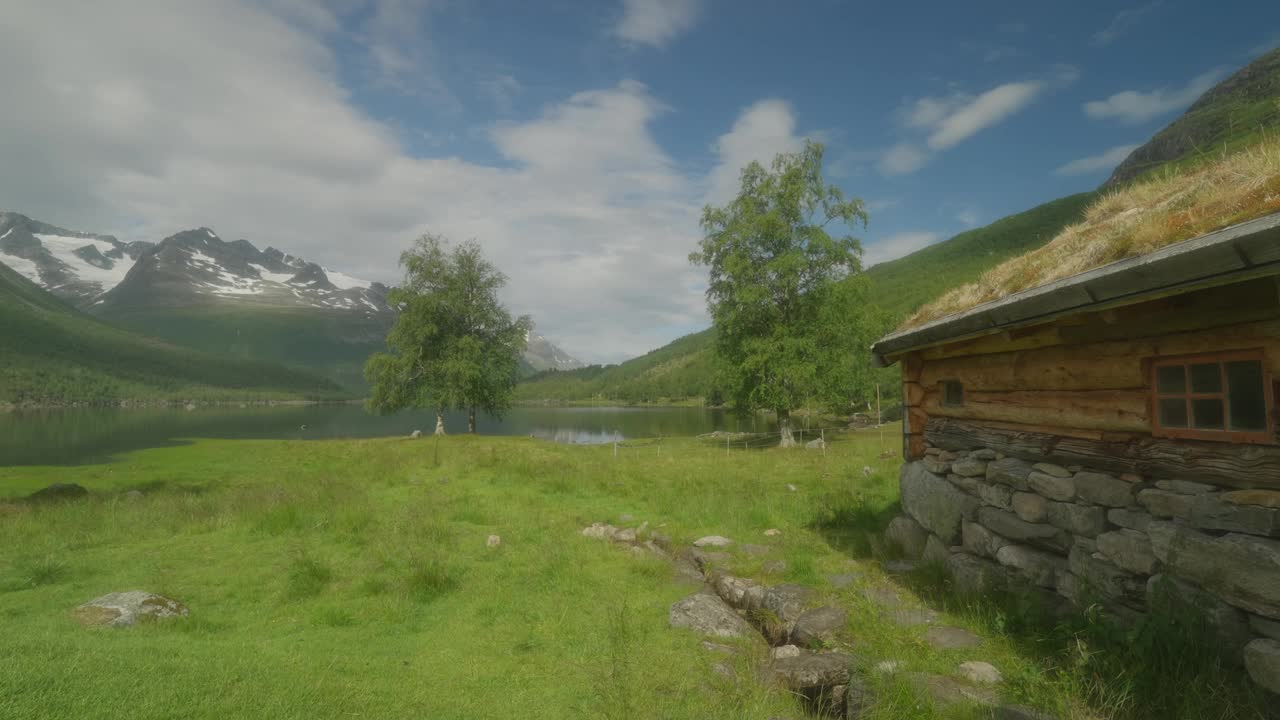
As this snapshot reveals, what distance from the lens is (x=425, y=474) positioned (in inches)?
816

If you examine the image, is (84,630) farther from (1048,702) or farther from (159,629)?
(1048,702)

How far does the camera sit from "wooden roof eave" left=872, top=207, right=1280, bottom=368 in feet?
12.9

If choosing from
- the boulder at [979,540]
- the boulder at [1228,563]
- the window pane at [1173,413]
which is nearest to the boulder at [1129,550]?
the boulder at [1228,563]

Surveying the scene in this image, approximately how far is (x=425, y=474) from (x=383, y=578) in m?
12.3

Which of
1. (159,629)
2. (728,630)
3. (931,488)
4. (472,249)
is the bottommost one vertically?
(728,630)

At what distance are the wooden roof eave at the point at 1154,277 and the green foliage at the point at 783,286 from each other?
2298 cm

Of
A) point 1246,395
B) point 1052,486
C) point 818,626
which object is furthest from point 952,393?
point 818,626

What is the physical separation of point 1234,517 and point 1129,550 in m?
0.96

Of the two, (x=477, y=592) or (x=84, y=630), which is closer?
(x=84, y=630)

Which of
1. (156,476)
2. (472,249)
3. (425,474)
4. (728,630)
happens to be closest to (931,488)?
(728,630)

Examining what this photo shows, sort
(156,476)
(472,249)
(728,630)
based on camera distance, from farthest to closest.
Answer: (472,249) < (156,476) < (728,630)

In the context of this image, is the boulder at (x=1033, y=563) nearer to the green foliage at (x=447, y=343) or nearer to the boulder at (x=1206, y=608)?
the boulder at (x=1206, y=608)

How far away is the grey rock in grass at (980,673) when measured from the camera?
5.43m

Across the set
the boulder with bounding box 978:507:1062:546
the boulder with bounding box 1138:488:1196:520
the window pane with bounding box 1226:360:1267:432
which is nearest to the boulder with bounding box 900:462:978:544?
the boulder with bounding box 978:507:1062:546
